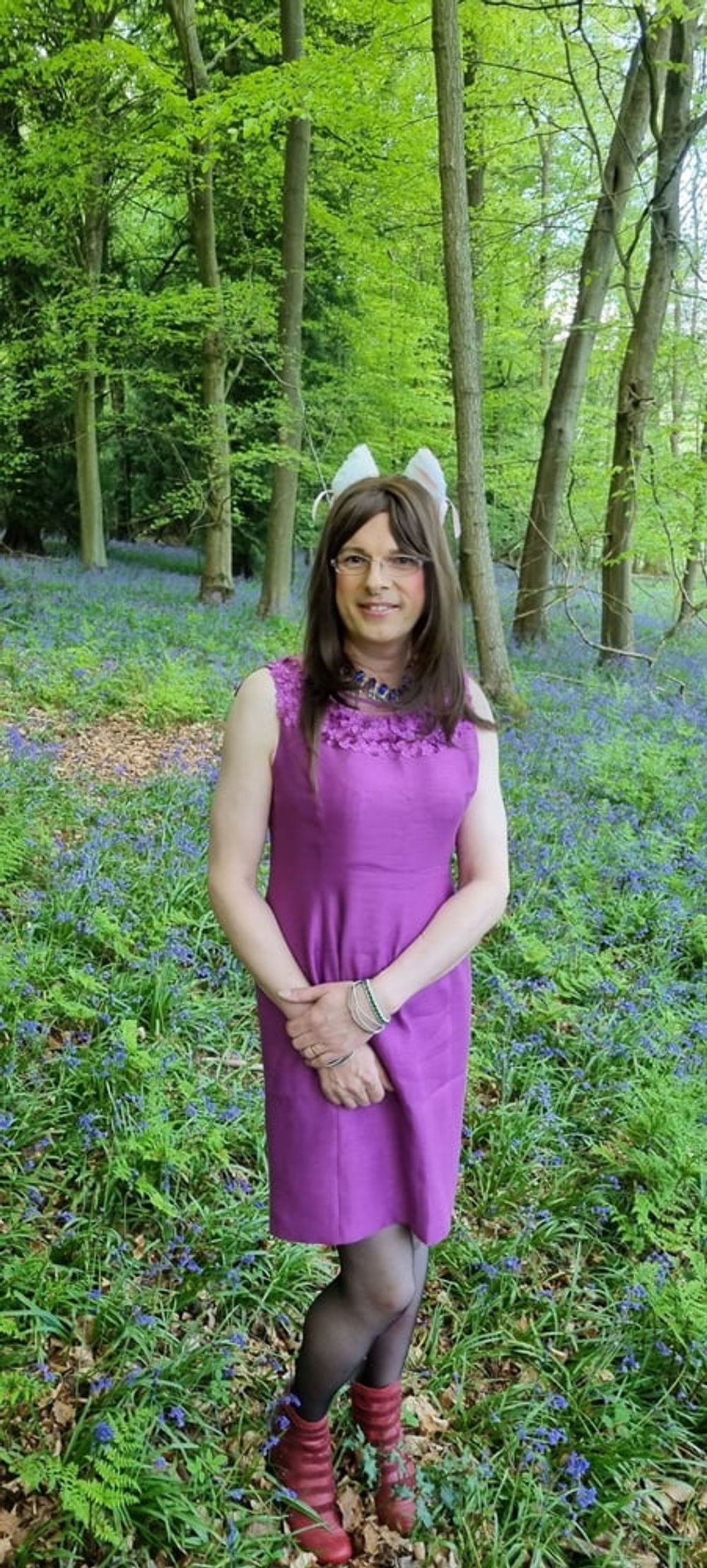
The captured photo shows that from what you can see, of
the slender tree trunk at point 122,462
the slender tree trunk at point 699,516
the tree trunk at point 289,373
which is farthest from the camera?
the slender tree trunk at point 122,462

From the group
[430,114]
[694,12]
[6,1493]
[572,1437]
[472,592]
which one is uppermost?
[430,114]

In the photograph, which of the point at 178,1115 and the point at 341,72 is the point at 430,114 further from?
the point at 178,1115

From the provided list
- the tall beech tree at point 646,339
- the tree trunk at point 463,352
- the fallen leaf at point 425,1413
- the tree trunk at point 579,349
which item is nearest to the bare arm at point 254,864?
the fallen leaf at point 425,1413

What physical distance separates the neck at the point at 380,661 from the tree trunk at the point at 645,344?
7.72m

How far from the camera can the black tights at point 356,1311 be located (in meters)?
1.84

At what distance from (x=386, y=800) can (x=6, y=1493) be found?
173cm

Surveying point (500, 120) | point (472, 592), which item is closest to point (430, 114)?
A: point (500, 120)

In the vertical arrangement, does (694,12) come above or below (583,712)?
above

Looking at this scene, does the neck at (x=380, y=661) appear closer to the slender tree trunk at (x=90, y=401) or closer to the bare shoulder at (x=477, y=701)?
the bare shoulder at (x=477, y=701)

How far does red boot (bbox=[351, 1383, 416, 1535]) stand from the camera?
83.5 inches

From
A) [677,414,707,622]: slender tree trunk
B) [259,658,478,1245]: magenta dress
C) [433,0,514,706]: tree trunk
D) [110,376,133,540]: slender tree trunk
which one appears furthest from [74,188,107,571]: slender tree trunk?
[259,658,478,1245]: magenta dress

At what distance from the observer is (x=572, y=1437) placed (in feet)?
7.73

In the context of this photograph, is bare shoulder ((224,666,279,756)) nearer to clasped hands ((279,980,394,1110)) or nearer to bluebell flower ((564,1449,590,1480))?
clasped hands ((279,980,394,1110))

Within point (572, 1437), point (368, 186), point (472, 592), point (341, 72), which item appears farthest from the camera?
point (368, 186)
